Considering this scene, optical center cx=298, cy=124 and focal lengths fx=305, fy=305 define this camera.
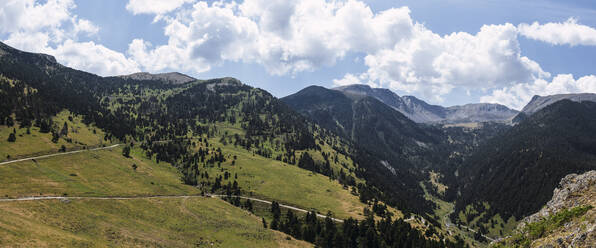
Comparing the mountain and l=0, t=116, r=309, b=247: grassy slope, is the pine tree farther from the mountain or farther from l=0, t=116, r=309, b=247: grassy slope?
the mountain

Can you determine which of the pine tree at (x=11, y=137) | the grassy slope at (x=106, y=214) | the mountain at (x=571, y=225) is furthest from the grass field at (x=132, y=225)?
the pine tree at (x=11, y=137)

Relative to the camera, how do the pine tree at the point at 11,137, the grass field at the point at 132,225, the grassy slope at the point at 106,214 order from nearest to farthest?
the grass field at the point at 132,225 → the grassy slope at the point at 106,214 → the pine tree at the point at 11,137

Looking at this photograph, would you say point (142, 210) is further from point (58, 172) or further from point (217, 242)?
point (58, 172)

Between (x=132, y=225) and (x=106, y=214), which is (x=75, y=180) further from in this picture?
(x=132, y=225)

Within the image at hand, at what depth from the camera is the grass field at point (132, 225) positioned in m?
82.4

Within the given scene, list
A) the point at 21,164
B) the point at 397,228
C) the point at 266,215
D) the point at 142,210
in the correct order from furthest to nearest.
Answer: the point at 266,215
the point at 397,228
the point at 21,164
the point at 142,210

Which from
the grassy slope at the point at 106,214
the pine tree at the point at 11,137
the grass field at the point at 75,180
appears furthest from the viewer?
the pine tree at the point at 11,137

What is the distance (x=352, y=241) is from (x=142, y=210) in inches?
4188

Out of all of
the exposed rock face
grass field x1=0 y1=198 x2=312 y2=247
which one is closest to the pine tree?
grass field x1=0 y1=198 x2=312 y2=247

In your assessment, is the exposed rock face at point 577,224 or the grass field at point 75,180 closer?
the exposed rock face at point 577,224

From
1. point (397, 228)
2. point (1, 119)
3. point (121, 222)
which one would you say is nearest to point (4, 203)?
point (121, 222)

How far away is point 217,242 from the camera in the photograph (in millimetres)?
120125

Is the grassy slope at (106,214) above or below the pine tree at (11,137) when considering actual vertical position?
below

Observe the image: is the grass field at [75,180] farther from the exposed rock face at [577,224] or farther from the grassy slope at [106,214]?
the exposed rock face at [577,224]
